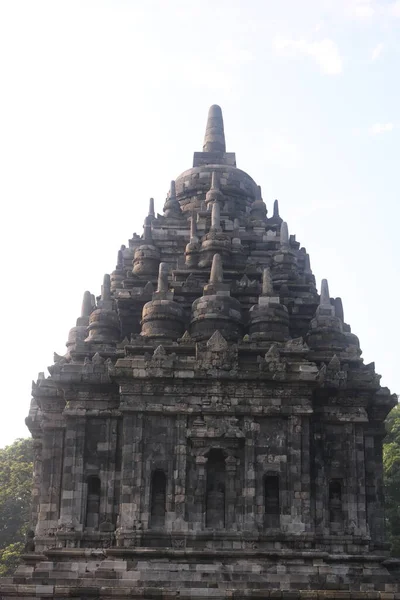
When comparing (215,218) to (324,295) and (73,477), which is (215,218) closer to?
(324,295)

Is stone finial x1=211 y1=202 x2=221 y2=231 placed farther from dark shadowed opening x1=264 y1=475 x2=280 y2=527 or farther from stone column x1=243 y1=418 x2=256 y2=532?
dark shadowed opening x1=264 y1=475 x2=280 y2=527

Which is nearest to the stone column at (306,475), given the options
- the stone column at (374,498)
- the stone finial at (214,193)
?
the stone column at (374,498)

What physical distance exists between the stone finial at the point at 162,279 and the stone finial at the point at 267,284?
297 centimetres

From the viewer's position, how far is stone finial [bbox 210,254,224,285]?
96.6 ft

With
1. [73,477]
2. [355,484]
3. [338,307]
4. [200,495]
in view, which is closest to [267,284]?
[338,307]

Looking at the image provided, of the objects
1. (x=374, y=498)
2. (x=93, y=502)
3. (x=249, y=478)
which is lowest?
(x=93, y=502)

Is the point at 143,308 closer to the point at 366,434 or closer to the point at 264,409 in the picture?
the point at 264,409

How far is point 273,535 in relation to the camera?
25.0 metres

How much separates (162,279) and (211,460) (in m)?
6.29

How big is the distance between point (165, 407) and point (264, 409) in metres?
2.66

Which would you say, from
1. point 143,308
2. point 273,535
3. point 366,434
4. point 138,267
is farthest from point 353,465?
point 138,267

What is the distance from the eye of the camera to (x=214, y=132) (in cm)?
3984

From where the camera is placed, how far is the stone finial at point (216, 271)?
96.6 ft

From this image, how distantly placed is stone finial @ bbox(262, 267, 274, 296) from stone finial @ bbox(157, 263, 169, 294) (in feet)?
9.76
